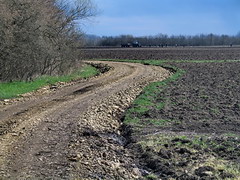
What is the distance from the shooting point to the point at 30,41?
22.1 m

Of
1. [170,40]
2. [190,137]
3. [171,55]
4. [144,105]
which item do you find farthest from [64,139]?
[170,40]

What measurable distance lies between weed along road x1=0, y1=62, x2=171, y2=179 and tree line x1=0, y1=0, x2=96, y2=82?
4.72m

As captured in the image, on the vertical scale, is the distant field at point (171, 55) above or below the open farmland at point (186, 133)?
below

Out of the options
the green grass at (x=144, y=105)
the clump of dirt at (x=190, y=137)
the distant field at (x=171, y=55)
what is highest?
the clump of dirt at (x=190, y=137)

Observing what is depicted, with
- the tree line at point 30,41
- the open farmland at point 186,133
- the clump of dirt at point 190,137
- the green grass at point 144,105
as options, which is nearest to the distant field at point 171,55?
the tree line at point 30,41

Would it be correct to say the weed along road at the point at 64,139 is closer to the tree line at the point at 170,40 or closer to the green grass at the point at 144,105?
the green grass at the point at 144,105

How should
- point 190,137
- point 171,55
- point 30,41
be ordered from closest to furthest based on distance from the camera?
point 190,137, point 30,41, point 171,55

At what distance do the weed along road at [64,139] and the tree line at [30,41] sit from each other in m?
4.72

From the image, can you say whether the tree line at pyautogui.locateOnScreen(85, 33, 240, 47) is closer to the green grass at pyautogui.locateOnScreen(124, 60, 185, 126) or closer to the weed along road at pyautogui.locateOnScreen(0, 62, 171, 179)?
the green grass at pyautogui.locateOnScreen(124, 60, 185, 126)

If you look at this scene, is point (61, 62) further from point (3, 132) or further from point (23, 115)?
point (3, 132)

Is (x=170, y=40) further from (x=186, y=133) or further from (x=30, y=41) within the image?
(x=186, y=133)

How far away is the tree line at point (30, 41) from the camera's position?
20.4 m

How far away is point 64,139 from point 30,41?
13042mm

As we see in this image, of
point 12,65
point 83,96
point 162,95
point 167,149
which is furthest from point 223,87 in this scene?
point 167,149
